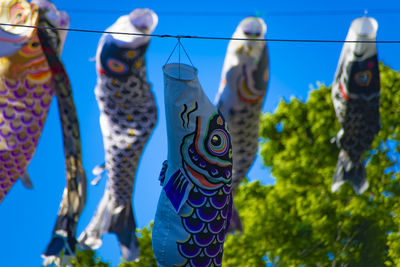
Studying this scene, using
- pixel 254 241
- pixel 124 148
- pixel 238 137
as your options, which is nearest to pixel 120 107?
pixel 124 148

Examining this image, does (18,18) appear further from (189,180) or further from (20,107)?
(189,180)

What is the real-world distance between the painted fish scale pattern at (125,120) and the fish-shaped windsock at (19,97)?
715 millimetres

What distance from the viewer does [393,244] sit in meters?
10.0

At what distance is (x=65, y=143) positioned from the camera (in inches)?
308

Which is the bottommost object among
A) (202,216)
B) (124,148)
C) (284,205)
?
(202,216)

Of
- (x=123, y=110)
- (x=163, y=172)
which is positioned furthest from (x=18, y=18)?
(x=163, y=172)

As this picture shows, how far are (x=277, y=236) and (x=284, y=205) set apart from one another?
599mm

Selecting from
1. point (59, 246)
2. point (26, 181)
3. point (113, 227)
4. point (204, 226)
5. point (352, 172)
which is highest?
point (352, 172)

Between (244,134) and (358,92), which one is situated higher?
(358,92)

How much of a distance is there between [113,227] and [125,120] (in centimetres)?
129

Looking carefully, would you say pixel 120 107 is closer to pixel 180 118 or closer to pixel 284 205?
pixel 180 118

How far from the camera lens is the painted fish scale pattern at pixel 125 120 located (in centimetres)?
764

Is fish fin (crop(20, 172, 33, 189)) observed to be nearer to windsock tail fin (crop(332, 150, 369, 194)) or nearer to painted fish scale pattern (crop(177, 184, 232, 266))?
painted fish scale pattern (crop(177, 184, 232, 266))

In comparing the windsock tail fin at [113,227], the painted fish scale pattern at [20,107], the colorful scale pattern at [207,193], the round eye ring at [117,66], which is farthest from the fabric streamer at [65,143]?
the colorful scale pattern at [207,193]
